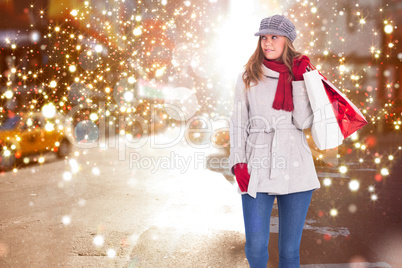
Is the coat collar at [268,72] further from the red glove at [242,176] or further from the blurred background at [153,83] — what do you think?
the blurred background at [153,83]

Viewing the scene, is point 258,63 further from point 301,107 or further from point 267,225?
point 267,225

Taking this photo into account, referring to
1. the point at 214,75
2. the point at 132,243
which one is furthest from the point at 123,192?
the point at 214,75

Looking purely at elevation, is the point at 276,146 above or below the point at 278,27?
below

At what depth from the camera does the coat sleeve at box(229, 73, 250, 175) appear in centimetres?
243

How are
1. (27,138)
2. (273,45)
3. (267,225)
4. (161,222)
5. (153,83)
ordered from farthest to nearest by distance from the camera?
1. (153,83)
2. (27,138)
3. (161,222)
4. (273,45)
5. (267,225)

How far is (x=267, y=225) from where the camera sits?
92.7 inches

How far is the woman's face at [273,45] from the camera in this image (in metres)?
2.45

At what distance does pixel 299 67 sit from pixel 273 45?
23 cm

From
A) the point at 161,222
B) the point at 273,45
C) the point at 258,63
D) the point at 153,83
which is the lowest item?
the point at 161,222

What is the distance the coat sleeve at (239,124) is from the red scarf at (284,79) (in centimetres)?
21

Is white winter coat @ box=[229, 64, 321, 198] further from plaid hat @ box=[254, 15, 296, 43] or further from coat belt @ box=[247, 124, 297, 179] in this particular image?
plaid hat @ box=[254, 15, 296, 43]

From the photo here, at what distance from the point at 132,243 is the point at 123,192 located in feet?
A: 9.84

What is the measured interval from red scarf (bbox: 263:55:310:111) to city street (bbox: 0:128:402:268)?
221cm

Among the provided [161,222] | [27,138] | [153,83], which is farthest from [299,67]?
[153,83]
